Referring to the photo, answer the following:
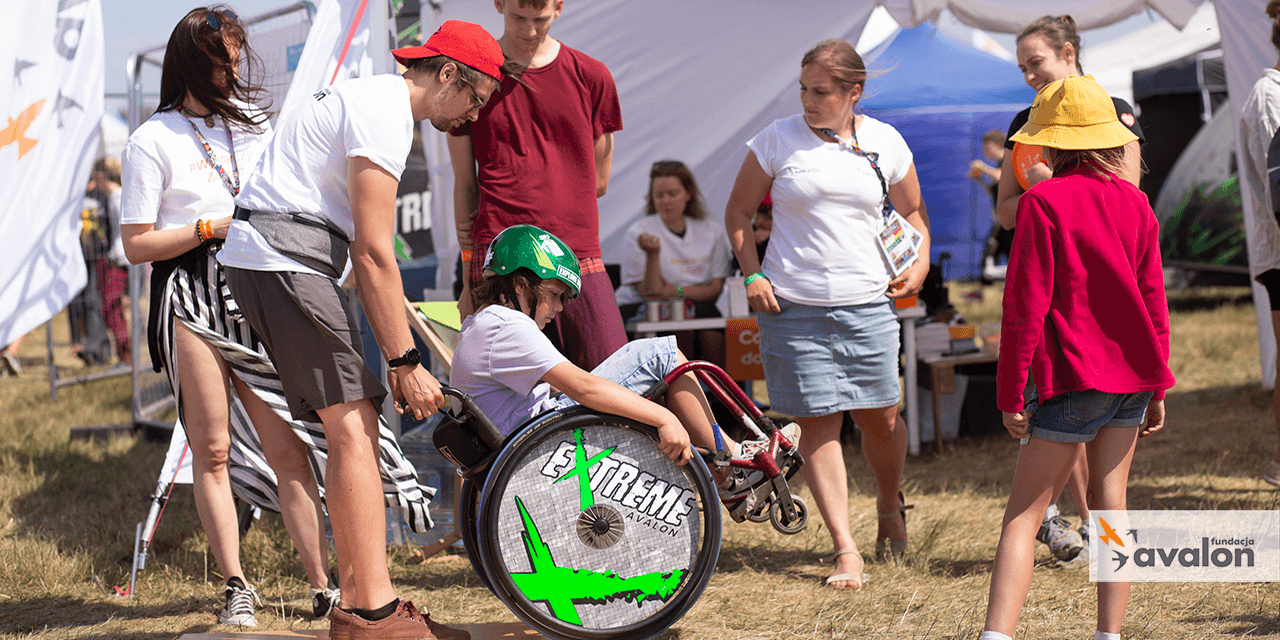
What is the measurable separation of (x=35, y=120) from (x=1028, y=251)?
3.48 meters

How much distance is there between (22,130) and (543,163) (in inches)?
81.9

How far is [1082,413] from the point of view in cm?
234

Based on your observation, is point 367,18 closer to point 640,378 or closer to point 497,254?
point 497,254

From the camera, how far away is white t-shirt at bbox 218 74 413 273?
230 cm

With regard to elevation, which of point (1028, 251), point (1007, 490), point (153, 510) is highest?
point (1028, 251)

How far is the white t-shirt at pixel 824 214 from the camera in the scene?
10.9 feet

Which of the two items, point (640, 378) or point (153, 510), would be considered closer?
point (640, 378)

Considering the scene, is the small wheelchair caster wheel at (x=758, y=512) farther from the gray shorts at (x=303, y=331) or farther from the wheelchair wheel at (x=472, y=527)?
the gray shorts at (x=303, y=331)

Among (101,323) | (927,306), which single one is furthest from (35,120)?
(101,323)

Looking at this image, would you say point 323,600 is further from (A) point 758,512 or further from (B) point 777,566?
(B) point 777,566

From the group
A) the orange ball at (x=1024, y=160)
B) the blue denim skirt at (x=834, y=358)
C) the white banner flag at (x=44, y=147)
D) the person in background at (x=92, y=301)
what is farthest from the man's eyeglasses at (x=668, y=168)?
the person in background at (x=92, y=301)

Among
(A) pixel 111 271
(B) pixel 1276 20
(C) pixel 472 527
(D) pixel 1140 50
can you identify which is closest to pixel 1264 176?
(B) pixel 1276 20

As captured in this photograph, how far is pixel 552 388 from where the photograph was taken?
8.95 ft

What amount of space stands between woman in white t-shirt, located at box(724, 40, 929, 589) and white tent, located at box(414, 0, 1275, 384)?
2643 millimetres
